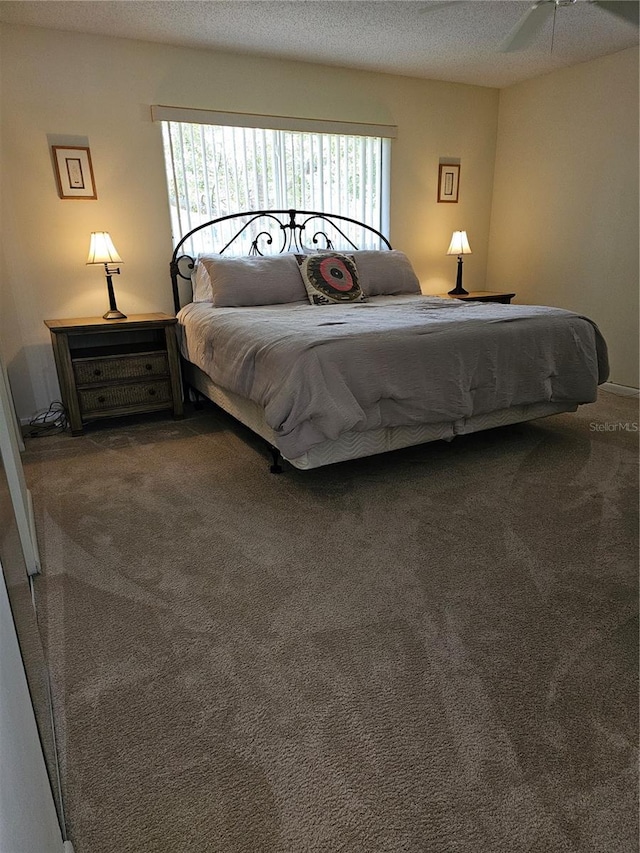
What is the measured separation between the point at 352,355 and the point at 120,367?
1.76 m

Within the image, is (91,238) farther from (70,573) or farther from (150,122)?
(70,573)

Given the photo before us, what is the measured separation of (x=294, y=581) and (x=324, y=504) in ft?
2.00

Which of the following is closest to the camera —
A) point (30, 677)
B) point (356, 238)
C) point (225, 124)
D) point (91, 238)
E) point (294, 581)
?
point (30, 677)

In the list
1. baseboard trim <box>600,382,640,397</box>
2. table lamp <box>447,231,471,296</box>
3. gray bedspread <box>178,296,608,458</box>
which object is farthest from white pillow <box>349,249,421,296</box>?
baseboard trim <box>600,382,640,397</box>

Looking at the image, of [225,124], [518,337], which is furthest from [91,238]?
[518,337]

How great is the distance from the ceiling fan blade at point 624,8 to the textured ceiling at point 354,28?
0.97ft

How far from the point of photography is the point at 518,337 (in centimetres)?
286

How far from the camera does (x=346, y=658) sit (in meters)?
1.56

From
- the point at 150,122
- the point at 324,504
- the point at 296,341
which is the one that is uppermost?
the point at 150,122

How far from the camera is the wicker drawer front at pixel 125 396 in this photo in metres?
3.43

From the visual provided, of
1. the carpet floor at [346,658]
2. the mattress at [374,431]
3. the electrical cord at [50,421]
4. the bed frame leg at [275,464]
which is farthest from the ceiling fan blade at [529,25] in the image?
the electrical cord at [50,421]

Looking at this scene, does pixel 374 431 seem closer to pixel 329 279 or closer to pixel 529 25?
pixel 329 279

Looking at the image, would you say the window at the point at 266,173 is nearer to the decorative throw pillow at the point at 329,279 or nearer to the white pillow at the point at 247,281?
the white pillow at the point at 247,281

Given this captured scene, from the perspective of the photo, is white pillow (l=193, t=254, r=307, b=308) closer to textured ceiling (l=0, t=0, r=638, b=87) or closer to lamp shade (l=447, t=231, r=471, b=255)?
textured ceiling (l=0, t=0, r=638, b=87)
